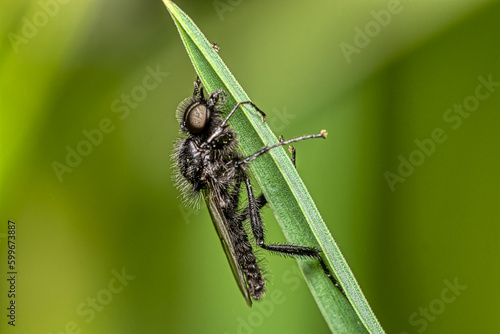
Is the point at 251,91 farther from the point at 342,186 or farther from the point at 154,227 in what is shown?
the point at 154,227

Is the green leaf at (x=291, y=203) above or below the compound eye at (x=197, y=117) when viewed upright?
below

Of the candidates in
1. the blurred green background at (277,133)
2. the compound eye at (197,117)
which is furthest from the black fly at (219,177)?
the blurred green background at (277,133)

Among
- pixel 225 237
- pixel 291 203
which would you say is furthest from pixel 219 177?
pixel 291 203

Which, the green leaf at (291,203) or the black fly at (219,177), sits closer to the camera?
the green leaf at (291,203)

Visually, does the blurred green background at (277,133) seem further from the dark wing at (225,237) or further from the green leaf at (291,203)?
the green leaf at (291,203)

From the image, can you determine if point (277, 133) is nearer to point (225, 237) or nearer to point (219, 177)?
point (219, 177)

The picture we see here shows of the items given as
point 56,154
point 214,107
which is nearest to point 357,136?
point 214,107

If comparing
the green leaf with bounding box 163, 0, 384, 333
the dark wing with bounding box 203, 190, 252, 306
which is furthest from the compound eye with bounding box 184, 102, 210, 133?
the green leaf with bounding box 163, 0, 384, 333
